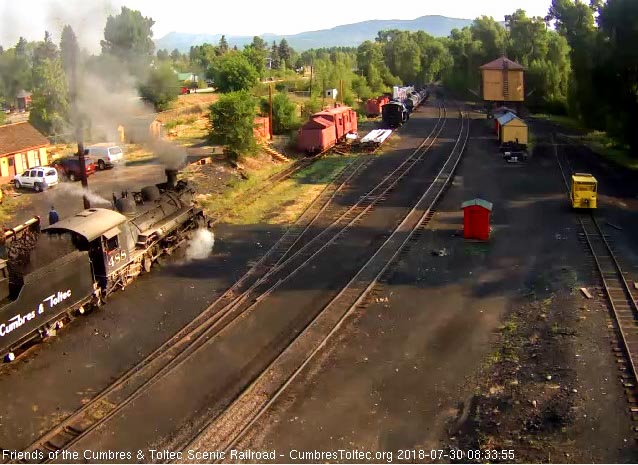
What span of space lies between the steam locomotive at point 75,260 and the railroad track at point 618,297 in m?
12.5

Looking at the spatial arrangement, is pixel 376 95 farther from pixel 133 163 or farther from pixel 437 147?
pixel 133 163

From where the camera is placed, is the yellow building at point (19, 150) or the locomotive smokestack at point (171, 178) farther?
the yellow building at point (19, 150)

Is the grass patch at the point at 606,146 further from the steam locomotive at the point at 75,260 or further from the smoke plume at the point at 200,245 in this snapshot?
the steam locomotive at the point at 75,260

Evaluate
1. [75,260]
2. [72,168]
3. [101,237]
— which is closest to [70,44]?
[101,237]

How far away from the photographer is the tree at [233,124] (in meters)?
37.3

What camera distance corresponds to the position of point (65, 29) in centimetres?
2052

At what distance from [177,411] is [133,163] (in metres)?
30.9

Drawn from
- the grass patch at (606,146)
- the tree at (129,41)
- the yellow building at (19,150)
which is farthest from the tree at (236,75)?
the tree at (129,41)

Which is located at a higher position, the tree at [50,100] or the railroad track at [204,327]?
the tree at [50,100]

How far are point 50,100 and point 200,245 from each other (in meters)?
31.3

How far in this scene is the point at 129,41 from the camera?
79.2ft

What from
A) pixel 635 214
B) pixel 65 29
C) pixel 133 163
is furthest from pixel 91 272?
pixel 133 163

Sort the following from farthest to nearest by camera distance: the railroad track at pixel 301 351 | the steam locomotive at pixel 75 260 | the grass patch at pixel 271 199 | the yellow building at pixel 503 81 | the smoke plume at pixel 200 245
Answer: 1. the yellow building at pixel 503 81
2. the grass patch at pixel 271 199
3. the smoke plume at pixel 200 245
4. the steam locomotive at pixel 75 260
5. the railroad track at pixel 301 351

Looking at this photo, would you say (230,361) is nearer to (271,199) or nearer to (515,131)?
Result: (271,199)
